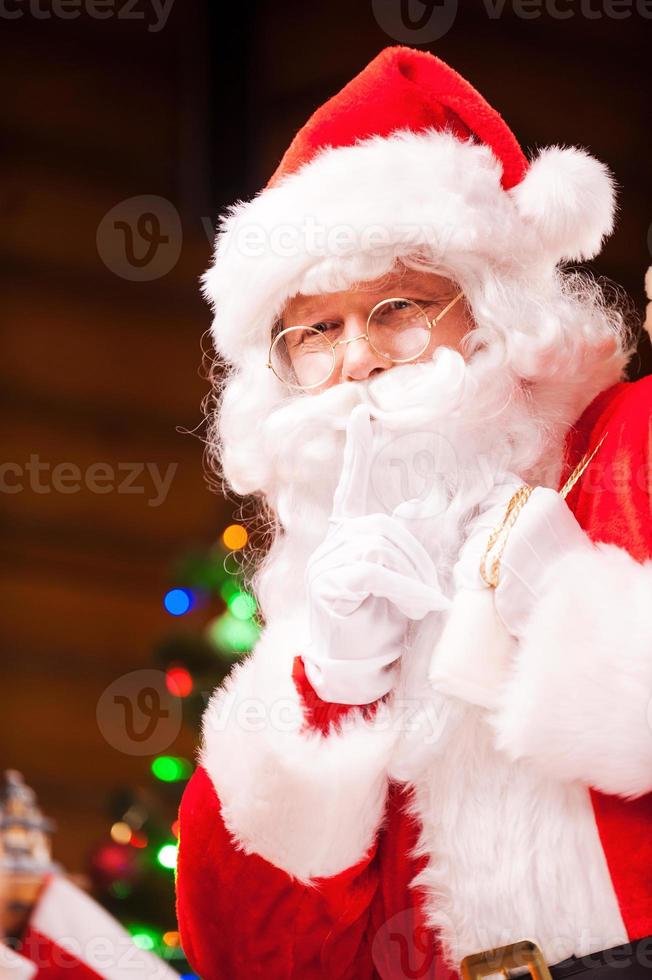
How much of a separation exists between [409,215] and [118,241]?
1940mm

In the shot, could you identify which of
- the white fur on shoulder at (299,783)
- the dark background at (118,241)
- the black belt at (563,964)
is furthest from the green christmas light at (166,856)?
the black belt at (563,964)

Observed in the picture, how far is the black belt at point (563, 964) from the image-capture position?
112 centimetres

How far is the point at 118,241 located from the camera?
3.25 m

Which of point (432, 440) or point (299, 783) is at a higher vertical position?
point (432, 440)

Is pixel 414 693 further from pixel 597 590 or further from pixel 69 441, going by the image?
pixel 69 441

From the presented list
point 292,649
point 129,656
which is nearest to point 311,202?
point 292,649

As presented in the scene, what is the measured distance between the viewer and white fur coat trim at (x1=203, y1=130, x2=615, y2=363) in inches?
58.8

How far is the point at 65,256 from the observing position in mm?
3396

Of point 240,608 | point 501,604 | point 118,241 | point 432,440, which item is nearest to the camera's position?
point 501,604

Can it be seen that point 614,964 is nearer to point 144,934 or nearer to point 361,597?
point 361,597

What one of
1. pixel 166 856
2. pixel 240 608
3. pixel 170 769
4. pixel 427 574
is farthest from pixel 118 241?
pixel 427 574

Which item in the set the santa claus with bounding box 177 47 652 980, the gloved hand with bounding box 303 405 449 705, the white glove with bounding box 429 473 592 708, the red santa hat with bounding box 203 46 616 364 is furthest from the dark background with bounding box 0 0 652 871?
the white glove with bounding box 429 473 592 708

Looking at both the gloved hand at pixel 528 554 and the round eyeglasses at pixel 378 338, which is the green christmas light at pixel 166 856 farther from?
the gloved hand at pixel 528 554

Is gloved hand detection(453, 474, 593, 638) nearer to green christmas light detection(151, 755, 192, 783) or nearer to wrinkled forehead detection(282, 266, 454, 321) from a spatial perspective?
wrinkled forehead detection(282, 266, 454, 321)
